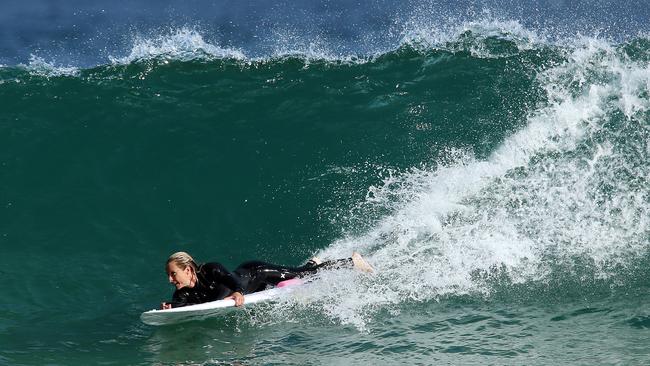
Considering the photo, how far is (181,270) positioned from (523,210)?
15.9 ft

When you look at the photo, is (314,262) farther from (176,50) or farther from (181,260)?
(176,50)

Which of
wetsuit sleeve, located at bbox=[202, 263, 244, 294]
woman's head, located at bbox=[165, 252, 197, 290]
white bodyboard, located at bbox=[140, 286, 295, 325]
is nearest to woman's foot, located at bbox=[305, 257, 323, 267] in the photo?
white bodyboard, located at bbox=[140, 286, 295, 325]

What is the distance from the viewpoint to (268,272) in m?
11.1

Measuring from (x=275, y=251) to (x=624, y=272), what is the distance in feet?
15.3

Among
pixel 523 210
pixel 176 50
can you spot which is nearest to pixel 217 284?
pixel 523 210

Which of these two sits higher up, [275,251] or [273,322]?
[275,251]

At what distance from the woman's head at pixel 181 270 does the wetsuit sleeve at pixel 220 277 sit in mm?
171

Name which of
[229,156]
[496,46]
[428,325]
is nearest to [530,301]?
[428,325]

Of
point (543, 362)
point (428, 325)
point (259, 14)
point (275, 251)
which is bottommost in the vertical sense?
point (543, 362)

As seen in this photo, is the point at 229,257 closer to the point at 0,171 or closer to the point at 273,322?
the point at 273,322

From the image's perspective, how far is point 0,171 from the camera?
14.1 m

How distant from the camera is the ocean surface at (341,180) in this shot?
1010cm

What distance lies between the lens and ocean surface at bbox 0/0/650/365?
398 inches

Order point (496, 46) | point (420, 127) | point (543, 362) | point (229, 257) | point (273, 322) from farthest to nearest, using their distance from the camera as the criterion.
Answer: point (496, 46), point (420, 127), point (229, 257), point (273, 322), point (543, 362)
